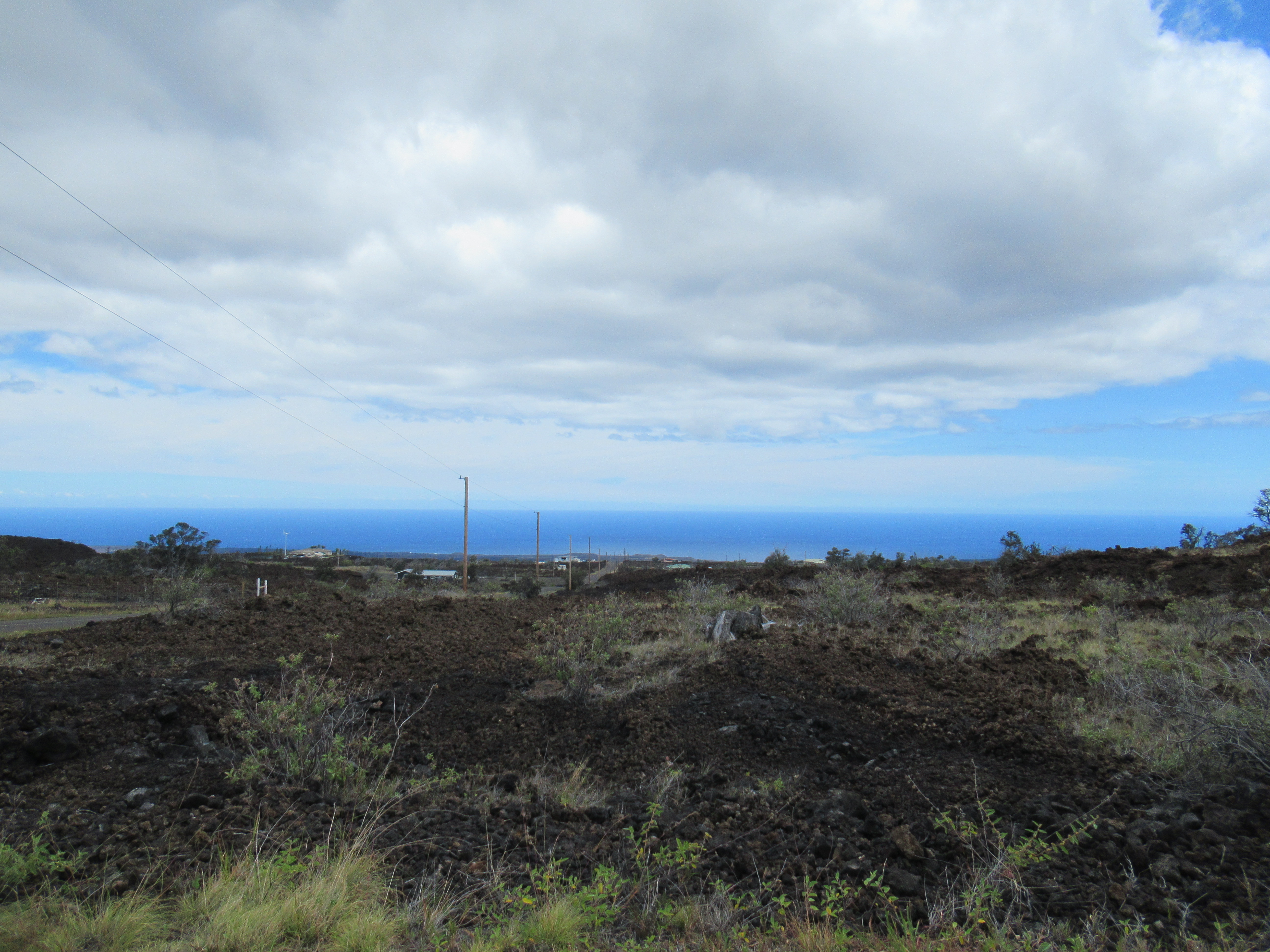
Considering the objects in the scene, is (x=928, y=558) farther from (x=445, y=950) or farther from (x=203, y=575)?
(x=445, y=950)

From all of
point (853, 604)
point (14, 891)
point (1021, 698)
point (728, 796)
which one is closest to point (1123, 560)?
point (853, 604)

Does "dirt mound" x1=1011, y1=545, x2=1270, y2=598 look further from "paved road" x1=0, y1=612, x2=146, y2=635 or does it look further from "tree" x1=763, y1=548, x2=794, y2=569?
"paved road" x1=0, y1=612, x2=146, y2=635

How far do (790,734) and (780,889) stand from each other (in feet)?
9.70

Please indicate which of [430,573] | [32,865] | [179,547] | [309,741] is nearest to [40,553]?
[179,547]

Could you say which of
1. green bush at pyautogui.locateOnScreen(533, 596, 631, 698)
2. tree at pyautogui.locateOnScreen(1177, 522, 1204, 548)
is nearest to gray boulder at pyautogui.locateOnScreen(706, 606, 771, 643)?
green bush at pyautogui.locateOnScreen(533, 596, 631, 698)

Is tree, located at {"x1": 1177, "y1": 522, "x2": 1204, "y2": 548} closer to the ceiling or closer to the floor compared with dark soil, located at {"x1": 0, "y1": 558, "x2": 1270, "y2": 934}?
closer to the ceiling

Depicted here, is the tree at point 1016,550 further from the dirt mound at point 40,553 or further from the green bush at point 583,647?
the dirt mound at point 40,553

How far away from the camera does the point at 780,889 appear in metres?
3.78

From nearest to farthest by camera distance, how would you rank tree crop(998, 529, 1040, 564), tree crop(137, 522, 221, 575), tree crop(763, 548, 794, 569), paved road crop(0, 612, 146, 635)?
paved road crop(0, 612, 146, 635), tree crop(998, 529, 1040, 564), tree crop(137, 522, 221, 575), tree crop(763, 548, 794, 569)

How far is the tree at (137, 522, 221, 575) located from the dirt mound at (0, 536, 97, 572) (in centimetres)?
936

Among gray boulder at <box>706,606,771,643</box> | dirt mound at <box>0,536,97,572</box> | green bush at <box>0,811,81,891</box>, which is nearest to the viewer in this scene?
green bush at <box>0,811,81,891</box>

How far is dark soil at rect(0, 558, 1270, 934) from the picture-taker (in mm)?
3881

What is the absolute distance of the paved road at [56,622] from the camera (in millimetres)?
15766

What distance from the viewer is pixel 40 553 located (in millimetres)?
37125
